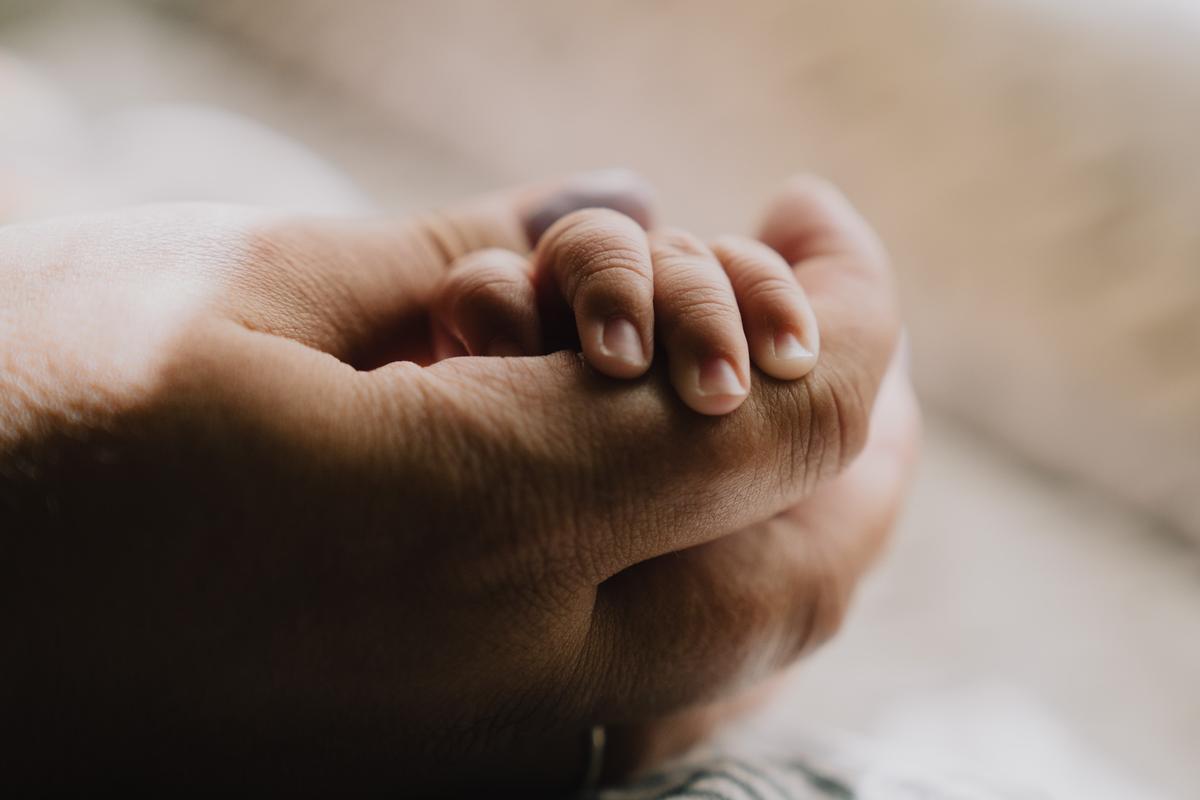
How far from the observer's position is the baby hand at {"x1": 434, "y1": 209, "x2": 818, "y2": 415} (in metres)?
0.38

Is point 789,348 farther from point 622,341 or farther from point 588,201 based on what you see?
point 588,201

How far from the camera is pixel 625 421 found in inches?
14.8

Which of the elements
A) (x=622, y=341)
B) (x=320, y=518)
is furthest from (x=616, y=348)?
Answer: (x=320, y=518)

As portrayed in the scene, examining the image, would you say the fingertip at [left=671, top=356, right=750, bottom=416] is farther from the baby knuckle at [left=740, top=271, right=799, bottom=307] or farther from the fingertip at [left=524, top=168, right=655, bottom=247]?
the fingertip at [left=524, top=168, right=655, bottom=247]

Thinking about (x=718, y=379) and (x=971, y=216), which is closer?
(x=718, y=379)

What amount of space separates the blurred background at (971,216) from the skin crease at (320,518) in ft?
0.73

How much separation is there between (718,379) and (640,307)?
47 mm

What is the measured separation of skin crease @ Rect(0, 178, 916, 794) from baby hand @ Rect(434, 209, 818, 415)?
0.02 m

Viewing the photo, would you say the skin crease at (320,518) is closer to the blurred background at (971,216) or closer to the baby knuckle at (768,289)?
the baby knuckle at (768,289)

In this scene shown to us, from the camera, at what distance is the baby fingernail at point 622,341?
1.22ft

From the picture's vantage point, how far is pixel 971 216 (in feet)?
2.22

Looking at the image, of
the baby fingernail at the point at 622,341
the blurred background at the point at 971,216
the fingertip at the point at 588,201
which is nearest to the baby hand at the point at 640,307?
the baby fingernail at the point at 622,341

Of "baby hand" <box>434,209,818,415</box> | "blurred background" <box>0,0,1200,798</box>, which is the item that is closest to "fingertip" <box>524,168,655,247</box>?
"baby hand" <box>434,209,818,415</box>

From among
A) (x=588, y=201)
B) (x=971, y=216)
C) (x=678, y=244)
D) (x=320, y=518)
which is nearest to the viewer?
(x=320, y=518)
